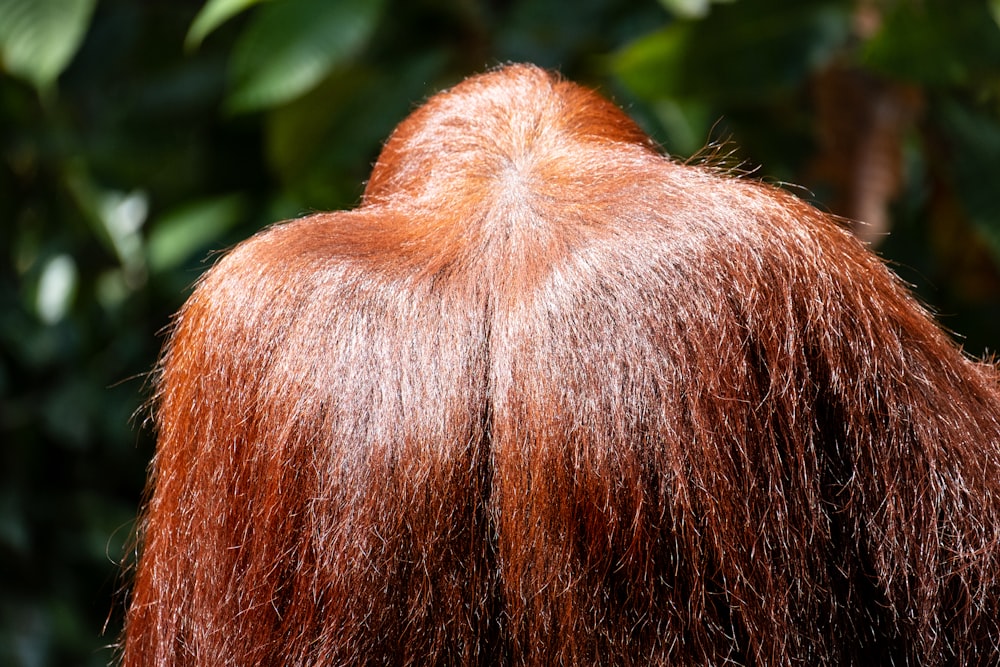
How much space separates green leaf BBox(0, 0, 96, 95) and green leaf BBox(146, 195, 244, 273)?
1.11 feet

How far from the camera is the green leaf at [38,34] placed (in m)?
1.38

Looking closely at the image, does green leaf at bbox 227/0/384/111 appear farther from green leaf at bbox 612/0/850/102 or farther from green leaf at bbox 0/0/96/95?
green leaf at bbox 612/0/850/102

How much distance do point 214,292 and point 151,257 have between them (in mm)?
1187

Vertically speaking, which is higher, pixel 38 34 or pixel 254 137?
pixel 38 34

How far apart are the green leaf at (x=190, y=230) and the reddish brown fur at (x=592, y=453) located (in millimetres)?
1123

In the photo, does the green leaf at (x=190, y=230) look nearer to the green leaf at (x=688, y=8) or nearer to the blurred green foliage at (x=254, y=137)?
the blurred green foliage at (x=254, y=137)

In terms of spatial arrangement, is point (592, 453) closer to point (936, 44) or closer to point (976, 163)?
point (936, 44)

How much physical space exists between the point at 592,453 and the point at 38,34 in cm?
116

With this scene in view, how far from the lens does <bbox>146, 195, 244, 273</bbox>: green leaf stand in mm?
1654

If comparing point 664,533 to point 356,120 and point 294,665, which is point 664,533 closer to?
point 294,665

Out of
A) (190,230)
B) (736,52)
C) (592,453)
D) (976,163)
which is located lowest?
(190,230)

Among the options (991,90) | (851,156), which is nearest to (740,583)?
(851,156)

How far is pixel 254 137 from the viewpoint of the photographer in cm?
179

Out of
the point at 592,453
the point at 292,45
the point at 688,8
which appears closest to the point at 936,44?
the point at 688,8
